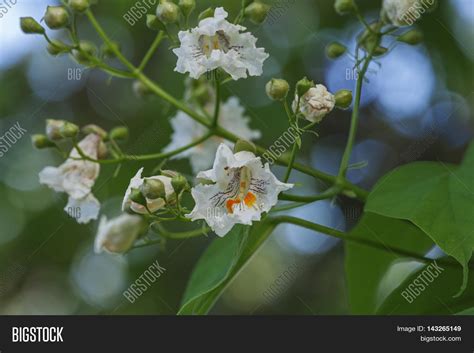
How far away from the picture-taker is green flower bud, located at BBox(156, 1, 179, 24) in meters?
1.33

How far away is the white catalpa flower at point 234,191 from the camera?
3.88 feet

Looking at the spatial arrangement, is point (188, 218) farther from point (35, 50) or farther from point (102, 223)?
point (35, 50)

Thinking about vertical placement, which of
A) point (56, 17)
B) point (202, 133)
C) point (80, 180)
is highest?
point (56, 17)

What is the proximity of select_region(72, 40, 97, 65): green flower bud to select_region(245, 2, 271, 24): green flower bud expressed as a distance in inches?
14.3

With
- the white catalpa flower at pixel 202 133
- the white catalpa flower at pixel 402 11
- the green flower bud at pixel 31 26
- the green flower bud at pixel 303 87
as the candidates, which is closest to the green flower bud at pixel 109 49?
the green flower bud at pixel 31 26

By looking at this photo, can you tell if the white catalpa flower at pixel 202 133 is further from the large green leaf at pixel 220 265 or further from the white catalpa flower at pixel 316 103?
the white catalpa flower at pixel 316 103

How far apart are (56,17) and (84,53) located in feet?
0.33

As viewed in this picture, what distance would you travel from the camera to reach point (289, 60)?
2836mm

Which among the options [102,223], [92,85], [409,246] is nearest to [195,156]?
[102,223]

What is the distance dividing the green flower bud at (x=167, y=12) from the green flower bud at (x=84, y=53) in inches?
9.4

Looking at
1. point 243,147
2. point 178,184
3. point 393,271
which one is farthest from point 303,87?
point 393,271

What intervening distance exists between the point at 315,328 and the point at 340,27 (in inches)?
66.0

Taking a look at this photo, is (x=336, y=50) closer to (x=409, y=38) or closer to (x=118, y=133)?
(x=409, y=38)

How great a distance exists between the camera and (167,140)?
2291mm
